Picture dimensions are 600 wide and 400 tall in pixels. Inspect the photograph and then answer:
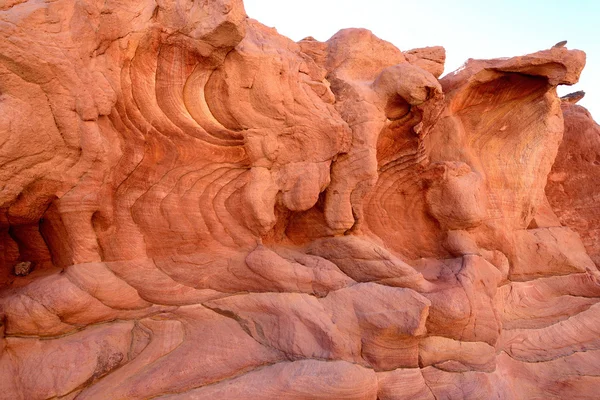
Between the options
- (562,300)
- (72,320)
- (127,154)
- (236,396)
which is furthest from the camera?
(562,300)

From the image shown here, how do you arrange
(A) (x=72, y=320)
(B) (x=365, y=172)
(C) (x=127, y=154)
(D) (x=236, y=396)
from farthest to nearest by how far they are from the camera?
1. (B) (x=365, y=172)
2. (C) (x=127, y=154)
3. (A) (x=72, y=320)
4. (D) (x=236, y=396)

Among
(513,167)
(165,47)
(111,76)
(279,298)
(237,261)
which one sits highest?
(165,47)

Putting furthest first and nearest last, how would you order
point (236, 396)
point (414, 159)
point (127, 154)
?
point (414, 159), point (127, 154), point (236, 396)

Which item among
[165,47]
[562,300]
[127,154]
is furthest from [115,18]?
[562,300]

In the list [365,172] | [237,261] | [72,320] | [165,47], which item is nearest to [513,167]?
[365,172]

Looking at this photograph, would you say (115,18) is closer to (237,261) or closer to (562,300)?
(237,261)

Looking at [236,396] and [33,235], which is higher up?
[33,235]

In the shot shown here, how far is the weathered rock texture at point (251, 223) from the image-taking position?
2.73 m

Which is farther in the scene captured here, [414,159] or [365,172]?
[414,159]

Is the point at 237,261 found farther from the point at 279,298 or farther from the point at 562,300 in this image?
the point at 562,300

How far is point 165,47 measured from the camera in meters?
3.18

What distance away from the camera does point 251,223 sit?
3520 mm

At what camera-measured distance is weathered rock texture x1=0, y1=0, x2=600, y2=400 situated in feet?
8.95

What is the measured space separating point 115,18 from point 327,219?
2.34m
